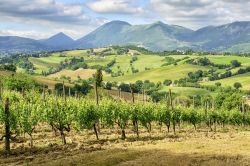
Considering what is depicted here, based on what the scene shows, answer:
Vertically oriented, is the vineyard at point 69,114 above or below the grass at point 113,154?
above

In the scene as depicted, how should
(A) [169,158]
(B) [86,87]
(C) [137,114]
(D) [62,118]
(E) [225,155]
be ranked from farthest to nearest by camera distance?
(B) [86,87], (C) [137,114], (D) [62,118], (E) [225,155], (A) [169,158]

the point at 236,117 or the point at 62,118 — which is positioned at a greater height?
the point at 62,118

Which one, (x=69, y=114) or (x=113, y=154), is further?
(x=69, y=114)

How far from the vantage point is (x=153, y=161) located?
43.9 meters

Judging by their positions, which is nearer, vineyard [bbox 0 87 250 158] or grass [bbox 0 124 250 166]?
grass [bbox 0 124 250 166]

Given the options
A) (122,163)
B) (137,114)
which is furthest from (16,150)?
(137,114)

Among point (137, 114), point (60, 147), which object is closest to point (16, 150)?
point (60, 147)

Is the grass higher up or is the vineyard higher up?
the vineyard

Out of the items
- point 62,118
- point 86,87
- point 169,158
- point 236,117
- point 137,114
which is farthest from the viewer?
point 86,87

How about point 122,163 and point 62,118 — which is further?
point 62,118

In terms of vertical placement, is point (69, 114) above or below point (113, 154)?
above

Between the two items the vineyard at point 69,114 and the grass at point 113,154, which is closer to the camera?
the grass at point 113,154

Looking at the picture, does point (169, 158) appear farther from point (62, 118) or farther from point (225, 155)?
point (62, 118)

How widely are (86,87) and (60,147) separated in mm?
140258
